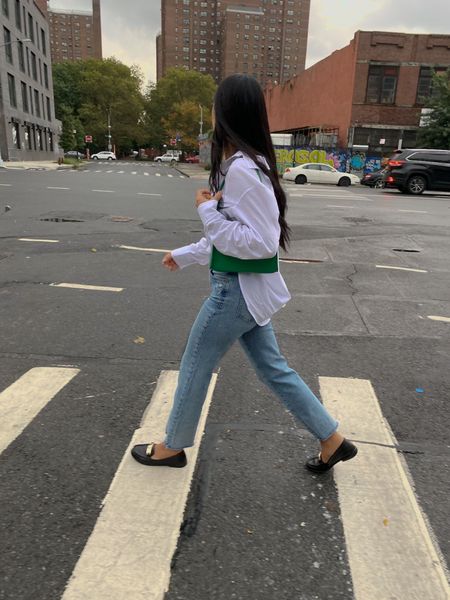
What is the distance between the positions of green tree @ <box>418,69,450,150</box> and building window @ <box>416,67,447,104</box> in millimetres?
2965

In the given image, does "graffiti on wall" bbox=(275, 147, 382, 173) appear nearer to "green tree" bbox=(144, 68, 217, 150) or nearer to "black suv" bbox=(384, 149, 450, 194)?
"black suv" bbox=(384, 149, 450, 194)

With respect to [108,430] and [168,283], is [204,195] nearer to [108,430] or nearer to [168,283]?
[108,430]

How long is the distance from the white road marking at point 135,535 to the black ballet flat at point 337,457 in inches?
26.7

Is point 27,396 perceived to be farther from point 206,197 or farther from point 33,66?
point 33,66

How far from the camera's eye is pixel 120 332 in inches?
189

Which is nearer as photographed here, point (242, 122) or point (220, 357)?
point (242, 122)

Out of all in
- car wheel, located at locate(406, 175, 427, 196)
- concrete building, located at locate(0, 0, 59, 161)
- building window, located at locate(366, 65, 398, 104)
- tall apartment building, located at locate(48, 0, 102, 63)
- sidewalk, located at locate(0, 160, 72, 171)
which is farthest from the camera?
tall apartment building, located at locate(48, 0, 102, 63)

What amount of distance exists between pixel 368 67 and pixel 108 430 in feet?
131

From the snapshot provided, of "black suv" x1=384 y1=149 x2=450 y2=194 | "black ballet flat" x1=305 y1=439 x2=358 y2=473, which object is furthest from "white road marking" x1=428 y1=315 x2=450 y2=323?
"black suv" x1=384 y1=149 x2=450 y2=194

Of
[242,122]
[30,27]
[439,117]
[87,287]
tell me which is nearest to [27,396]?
[242,122]

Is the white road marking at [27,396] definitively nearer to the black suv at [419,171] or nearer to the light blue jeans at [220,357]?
the light blue jeans at [220,357]

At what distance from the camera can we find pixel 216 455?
9.55 ft

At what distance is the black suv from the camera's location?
22.8 meters

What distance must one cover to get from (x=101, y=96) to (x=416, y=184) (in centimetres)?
8493
